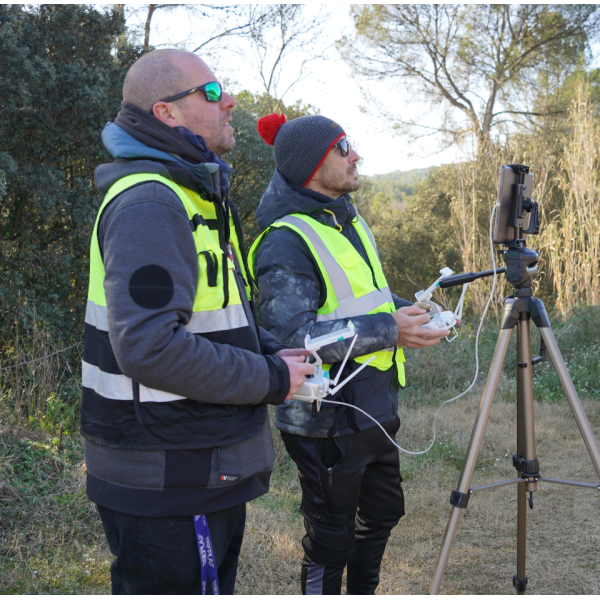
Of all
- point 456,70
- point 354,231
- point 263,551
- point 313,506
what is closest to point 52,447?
point 263,551

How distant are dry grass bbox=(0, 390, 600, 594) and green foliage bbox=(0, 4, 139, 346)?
6.34 ft

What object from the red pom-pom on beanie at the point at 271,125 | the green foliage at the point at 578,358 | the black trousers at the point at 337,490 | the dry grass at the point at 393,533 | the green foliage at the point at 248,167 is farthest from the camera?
the green foliage at the point at 248,167

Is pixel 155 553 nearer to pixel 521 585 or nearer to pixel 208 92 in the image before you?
pixel 208 92

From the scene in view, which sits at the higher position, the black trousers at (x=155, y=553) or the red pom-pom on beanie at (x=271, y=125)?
the red pom-pom on beanie at (x=271, y=125)

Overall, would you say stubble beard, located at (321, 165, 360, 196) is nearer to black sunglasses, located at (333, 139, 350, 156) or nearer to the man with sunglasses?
black sunglasses, located at (333, 139, 350, 156)

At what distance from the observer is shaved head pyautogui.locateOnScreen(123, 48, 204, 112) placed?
149 centimetres

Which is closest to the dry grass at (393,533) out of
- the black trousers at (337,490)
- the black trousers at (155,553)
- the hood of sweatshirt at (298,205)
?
the black trousers at (337,490)

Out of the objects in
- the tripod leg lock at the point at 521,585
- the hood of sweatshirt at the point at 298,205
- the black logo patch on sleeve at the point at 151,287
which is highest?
the hood of sweatshirt at the point at 298,205

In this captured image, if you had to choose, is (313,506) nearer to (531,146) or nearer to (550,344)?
(550,344)

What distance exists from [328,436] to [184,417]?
760mm

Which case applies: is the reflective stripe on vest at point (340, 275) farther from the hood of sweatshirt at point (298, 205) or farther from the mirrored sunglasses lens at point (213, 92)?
the mirrored sunglasses lens at point (213, 92)

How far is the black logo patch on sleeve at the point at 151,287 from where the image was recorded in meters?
1.23

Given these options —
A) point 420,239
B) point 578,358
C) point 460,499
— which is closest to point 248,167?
point 578,358

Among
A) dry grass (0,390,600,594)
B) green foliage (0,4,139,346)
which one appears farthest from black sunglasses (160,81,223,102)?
green foliage (0,4,139,346)
